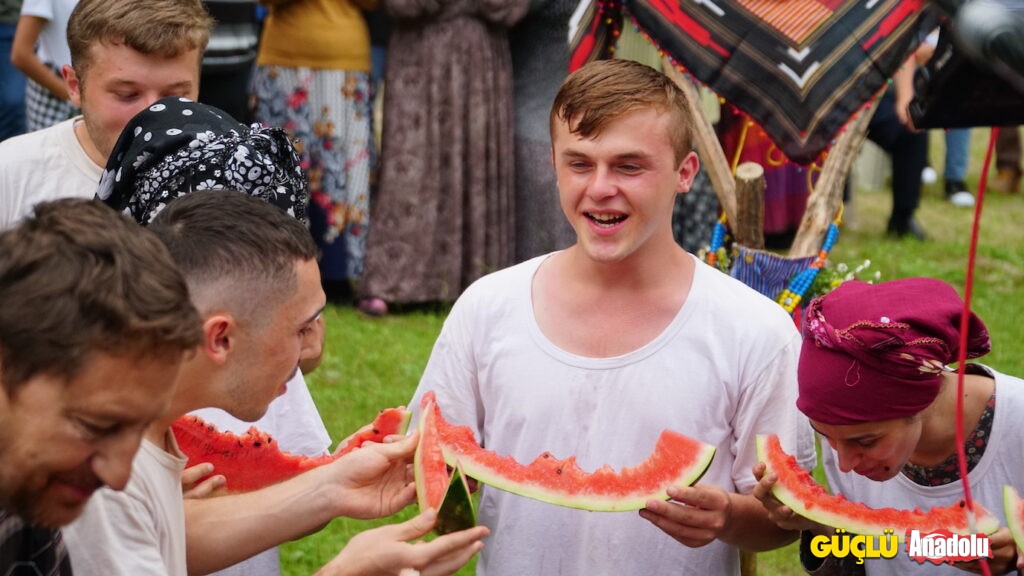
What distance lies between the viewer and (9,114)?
855 cm

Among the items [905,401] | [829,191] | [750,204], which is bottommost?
[829,191]

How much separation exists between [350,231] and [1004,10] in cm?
701

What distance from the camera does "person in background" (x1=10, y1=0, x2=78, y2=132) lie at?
696cm

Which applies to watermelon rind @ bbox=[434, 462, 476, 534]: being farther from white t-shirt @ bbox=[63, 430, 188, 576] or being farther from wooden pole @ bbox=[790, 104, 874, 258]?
wooden pole @ bbox=[790, 104, 874, 258]

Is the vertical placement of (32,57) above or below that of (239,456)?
A: below

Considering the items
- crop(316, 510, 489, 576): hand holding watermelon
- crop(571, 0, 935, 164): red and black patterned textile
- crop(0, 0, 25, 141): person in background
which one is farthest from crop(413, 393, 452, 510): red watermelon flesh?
crop(0, 0, 25, 141): person in background

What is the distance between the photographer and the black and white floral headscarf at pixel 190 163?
330cm

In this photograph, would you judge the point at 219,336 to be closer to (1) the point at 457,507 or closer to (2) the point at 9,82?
(1) the point at 457,507

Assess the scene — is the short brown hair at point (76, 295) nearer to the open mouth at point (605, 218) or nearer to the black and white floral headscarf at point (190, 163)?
the black and white floral headscarf at point (190, 163)

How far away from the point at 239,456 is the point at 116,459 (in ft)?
4.13

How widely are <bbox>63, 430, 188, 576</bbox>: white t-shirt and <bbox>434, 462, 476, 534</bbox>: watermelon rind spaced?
2.16 ft

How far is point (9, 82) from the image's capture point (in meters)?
8.48

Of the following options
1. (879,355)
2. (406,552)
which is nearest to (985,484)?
(879,355)

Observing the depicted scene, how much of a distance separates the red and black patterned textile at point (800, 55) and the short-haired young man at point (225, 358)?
3.58 meters
